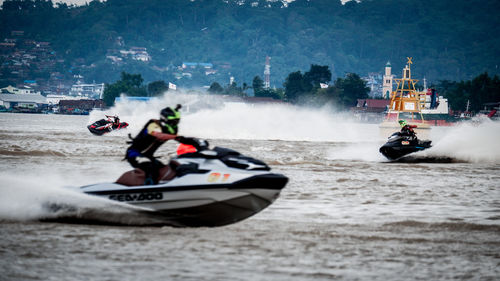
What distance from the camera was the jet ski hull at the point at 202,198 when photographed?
9.19 m

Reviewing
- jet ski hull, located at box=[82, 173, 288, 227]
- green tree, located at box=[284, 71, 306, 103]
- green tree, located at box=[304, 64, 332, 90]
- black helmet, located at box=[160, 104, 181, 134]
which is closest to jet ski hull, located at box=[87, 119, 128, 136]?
jet ski hull, located at box=[82, 173, 288, 227]

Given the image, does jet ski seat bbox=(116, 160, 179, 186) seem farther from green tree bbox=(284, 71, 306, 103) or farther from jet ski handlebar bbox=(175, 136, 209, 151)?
green tree bbox=(284, 71, 306, 103)

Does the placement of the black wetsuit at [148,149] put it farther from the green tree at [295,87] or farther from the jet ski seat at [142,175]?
the green tree at [295,87]

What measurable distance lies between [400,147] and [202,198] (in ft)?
56.2

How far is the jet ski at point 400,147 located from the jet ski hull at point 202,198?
16451mm

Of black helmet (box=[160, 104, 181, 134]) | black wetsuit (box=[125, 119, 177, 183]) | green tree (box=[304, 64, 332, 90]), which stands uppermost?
green tree (box=[304, 64, 332, 90])

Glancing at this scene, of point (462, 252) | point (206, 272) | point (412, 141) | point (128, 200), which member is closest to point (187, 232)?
point (128, 200)

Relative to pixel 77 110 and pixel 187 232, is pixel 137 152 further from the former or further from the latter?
pixel 77 110

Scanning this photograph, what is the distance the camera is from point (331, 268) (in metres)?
7.81

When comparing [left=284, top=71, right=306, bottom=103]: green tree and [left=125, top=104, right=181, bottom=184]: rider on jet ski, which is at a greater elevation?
[left=284, top=71, right=306, bottom=103]: green tree

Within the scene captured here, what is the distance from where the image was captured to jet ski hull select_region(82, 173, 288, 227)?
9.19m

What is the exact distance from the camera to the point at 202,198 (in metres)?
9.30

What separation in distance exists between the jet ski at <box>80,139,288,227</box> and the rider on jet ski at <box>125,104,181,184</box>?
4.5 inches

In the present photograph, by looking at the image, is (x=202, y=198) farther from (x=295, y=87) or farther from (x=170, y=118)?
(x=295, y=87)
